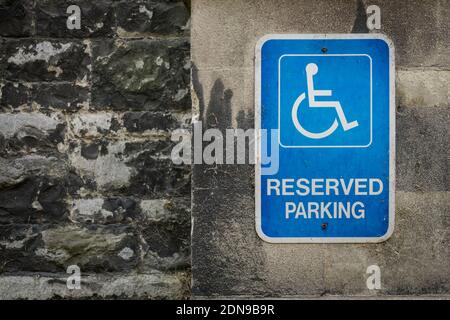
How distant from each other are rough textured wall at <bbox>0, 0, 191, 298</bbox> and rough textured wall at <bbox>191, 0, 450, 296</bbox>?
234 millimetres

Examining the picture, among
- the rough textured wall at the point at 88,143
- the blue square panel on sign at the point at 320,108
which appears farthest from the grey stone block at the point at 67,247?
the blue square panel on sign at the point at 320,108

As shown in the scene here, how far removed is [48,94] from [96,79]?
0.24m

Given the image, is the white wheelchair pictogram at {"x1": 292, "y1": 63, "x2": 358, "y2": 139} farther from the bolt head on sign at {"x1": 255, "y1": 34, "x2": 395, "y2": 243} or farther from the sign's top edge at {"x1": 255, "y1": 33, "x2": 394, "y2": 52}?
the sign's top edge at {"x1": 255, "y1": 33, "x2": 394, "y2": 52}

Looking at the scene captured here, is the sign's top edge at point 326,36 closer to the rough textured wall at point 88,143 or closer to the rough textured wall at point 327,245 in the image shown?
the rough textured wall at point 327,245

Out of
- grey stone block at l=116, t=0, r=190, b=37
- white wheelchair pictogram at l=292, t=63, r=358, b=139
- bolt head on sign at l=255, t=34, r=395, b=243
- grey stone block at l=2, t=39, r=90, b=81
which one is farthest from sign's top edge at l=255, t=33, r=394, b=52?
grey stone block at l=2, t=39, r=90, b=81

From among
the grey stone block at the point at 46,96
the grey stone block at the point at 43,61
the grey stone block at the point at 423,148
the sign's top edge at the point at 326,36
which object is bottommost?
the grey stone block at the point at 423,148

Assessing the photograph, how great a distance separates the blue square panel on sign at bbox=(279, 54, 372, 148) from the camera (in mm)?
2697

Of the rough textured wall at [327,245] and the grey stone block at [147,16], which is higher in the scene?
the grey stone block at [147,16]

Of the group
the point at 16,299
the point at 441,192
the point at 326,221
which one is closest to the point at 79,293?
the point at 16,299

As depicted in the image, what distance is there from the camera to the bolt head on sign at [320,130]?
2.70 meters

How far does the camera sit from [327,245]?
273 centimetres

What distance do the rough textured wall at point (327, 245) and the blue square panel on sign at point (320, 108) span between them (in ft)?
0.54

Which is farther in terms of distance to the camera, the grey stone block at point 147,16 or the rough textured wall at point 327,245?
the grey stone block at point 147,16

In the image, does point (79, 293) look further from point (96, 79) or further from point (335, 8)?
point (335, 8)
